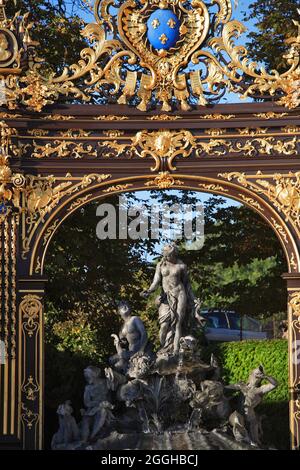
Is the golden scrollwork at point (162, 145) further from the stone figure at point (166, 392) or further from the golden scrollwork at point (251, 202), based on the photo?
the stone figure at point (166, 392)

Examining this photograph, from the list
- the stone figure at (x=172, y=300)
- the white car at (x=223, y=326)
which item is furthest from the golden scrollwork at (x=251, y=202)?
the white car at (x=223, y=326)

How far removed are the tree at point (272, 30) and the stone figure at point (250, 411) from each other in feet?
18.9

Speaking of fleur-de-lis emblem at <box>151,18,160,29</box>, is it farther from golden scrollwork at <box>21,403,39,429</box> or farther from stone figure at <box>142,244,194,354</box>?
golden scrollwork at <box>21,403,39,429</box>

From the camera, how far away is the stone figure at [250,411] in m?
13.7

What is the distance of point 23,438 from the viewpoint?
13.5 metres

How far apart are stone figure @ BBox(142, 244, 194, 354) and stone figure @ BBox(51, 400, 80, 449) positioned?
148cm

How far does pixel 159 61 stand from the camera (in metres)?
14.2

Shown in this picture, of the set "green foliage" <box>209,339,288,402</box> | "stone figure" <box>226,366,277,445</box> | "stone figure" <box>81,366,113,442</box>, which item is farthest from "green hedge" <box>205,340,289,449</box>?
"stone figure" <box>81,366,113,442</box>

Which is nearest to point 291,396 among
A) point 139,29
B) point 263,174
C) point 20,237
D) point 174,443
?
point 174,443

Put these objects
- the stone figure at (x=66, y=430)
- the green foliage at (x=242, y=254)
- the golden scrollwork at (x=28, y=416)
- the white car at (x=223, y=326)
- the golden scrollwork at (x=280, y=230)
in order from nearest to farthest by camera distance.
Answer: the stone figure at (x=66, y=430) → the golden scrollwork at (x=28, y=416) → the golden scrollwork at (x=280, y=230) → the green foliage at (x=242, y=254) → the white car at (x=223, y=326)

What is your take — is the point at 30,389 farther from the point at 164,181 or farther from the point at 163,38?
the point at 163,38

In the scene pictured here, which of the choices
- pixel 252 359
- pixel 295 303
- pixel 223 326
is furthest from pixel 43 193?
pixel 223 326

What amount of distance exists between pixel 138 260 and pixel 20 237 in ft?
14.1

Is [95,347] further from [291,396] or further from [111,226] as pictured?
[291,396]
